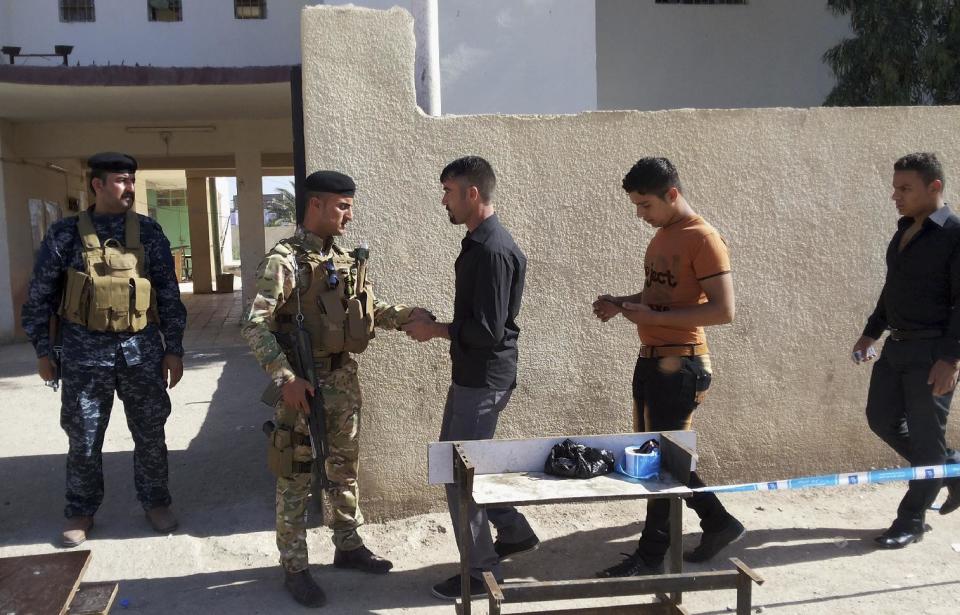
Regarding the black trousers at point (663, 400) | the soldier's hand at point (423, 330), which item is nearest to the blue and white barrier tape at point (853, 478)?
the black trousers at point (663, 400)

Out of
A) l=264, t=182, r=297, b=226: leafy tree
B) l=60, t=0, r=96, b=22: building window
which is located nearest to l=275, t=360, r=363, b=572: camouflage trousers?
l=60, t=0, r=96, b=22: building window

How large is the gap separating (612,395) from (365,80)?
85.1 inches

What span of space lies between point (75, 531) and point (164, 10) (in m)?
10.1

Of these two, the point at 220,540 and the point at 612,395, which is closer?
the point at 220,540

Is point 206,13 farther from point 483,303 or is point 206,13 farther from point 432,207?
point 483,303

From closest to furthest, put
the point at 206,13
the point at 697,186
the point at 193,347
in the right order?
the point at 697,186
the point at 193,347
the point at 206,13

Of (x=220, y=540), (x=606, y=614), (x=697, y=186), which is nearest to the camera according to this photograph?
(x=606, y=614)

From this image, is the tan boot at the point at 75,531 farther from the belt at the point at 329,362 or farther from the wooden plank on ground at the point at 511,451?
the wooden plank on ground at the point at 511,451

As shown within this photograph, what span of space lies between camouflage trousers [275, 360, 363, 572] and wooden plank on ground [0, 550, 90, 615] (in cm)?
78

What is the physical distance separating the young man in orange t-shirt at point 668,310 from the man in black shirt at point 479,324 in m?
0.51

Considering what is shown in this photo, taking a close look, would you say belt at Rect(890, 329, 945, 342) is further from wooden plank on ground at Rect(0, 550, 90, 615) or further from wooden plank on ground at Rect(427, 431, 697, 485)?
wooden plank on ground at Rect(0, 550, 90, 615)

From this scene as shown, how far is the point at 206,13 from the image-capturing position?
12.0 meters

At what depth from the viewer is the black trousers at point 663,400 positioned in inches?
133

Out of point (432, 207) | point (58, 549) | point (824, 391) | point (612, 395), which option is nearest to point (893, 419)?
point (824, 391)
